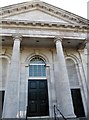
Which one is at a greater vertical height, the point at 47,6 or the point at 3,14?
the point at 47,6

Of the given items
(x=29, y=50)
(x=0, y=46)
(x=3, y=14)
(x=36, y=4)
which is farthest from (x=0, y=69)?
(x=36, y=4)

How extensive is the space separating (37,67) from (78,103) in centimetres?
465

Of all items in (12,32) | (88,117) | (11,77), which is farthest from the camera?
(12,32)

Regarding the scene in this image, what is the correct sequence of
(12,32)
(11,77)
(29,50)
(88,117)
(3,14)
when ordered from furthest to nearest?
(29,50) → (3,14) → (12,32) → (88,117) → (11,77)

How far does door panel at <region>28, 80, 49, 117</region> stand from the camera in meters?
11.5

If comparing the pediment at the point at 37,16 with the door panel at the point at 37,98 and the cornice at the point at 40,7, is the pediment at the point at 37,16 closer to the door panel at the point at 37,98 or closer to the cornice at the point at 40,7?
the cornice at the point at 40,7

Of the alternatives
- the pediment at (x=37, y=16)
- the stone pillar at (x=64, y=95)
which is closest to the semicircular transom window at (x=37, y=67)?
the stone pillar at (x=64, y=95)

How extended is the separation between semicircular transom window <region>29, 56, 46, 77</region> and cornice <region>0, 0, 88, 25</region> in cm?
457

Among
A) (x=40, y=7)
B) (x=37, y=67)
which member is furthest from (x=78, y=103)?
(x=40, y=7)

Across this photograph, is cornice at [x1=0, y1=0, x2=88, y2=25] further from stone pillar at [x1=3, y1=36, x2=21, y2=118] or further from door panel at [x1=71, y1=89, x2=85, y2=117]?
door panel at [x1=71, y1=89, x2=85, y2=117]

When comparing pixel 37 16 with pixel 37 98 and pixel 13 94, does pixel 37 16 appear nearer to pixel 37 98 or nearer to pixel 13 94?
pixel 37 98

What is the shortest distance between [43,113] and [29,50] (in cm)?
573

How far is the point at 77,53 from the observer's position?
14367mm

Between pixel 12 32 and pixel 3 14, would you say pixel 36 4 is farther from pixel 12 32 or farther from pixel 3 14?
pixel 12 32
